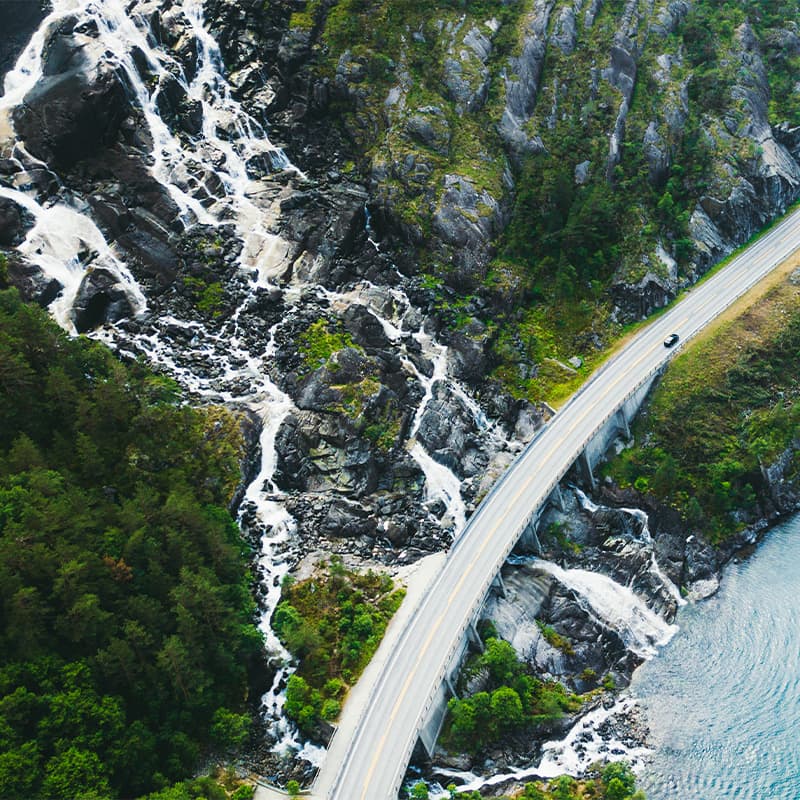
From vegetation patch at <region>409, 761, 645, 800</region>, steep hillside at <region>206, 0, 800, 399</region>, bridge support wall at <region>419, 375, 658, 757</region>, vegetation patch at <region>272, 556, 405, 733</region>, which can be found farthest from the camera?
steep hillside at <region>206, 0, 800, 399</region>

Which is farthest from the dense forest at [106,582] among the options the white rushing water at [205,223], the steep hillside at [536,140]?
A: the steep hillside at [536,140]

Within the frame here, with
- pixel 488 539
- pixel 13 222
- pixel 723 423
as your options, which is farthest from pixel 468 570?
pixel 13 222

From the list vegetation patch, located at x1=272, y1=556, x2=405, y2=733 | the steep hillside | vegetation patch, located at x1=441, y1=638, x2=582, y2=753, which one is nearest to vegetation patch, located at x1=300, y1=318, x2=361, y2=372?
the steep hillside

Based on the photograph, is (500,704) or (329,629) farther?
(329,629)

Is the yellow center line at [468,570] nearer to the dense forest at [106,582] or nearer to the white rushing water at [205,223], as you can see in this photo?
the white rushing water at [205,223]

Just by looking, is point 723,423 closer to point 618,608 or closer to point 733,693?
point 618,608

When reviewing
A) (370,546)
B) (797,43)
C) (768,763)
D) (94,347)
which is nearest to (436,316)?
(370,546)

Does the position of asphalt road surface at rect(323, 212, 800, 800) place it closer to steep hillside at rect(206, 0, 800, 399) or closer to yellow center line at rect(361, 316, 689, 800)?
yellow center line at rect(361, 316, 689, 800)
